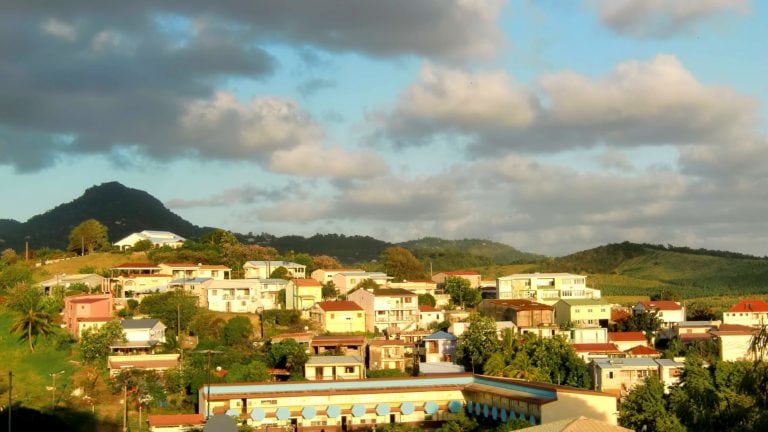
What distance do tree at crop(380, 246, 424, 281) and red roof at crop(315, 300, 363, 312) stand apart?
456 inches

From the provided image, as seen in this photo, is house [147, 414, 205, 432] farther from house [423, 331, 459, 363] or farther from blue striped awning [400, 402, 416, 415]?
house [423, 331, 459, 363]

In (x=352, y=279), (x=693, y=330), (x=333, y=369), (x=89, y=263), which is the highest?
(x=89, y=263)

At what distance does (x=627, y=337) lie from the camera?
42.6m

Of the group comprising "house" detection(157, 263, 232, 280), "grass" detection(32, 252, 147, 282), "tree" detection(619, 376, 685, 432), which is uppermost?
"grass" detection(32, 252, 147, 282)

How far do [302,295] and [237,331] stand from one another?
6.95 metres

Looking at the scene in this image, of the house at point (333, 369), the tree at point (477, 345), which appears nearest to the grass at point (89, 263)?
the house at point (333, 369)

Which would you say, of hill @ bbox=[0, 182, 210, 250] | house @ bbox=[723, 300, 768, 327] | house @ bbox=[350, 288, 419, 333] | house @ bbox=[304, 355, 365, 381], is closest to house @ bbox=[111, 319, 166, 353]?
house @ bbox=[304, 355, 365, 381]

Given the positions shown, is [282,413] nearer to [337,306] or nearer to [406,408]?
[406,408]

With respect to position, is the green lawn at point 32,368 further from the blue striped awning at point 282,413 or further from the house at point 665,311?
the house at point 665,311

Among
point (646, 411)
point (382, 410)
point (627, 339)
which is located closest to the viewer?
point (646, 411)

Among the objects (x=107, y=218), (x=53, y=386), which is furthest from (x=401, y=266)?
(x=107, y=218)

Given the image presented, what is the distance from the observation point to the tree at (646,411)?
984 inches

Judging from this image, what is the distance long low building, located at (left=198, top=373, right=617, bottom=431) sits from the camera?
31.3 m

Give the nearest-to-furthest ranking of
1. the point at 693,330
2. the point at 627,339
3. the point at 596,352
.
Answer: the point at 596,352 < the point at 627,339 < the point at 693,330
